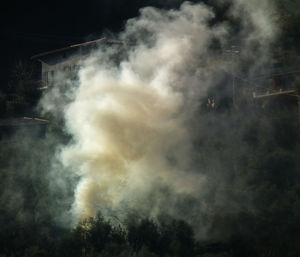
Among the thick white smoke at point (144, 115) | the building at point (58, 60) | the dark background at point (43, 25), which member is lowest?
the thick white smoke at point (144, 115)

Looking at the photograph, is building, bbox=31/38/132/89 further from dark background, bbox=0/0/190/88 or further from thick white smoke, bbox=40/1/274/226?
thick white smoke, bbox=40/1/274/226

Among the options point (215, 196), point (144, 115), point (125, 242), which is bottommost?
point (125, 242)

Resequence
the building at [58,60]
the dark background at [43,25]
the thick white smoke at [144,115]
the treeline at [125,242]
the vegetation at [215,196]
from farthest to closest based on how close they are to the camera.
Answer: the dark background at [43,25]
the building at [58,60]
the thick white smoke at [144,115]
the vegetation at [215,196]
the treeline at [125,242]

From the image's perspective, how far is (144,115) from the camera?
731 inches

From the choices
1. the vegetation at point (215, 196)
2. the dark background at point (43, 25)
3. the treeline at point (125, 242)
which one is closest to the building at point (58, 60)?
the dark background at point (43, 25)

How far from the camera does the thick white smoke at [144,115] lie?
57.8 feet

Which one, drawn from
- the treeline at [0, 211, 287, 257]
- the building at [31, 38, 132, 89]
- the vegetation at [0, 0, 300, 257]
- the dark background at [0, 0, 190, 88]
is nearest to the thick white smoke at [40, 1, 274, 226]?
the vegetation at [0, 0, 300, 257]

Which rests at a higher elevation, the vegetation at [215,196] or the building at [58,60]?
Answer: the building at [58,60]

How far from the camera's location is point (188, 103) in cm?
2058

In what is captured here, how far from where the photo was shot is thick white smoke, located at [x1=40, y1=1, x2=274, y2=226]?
17609 millimetres

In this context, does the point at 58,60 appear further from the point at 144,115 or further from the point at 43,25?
the point at 144,115

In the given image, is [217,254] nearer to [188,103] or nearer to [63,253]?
[63,253]

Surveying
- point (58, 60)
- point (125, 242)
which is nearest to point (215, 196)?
point (125, 242)

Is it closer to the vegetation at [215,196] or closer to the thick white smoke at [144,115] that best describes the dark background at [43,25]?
the vegetation at [215,196]
